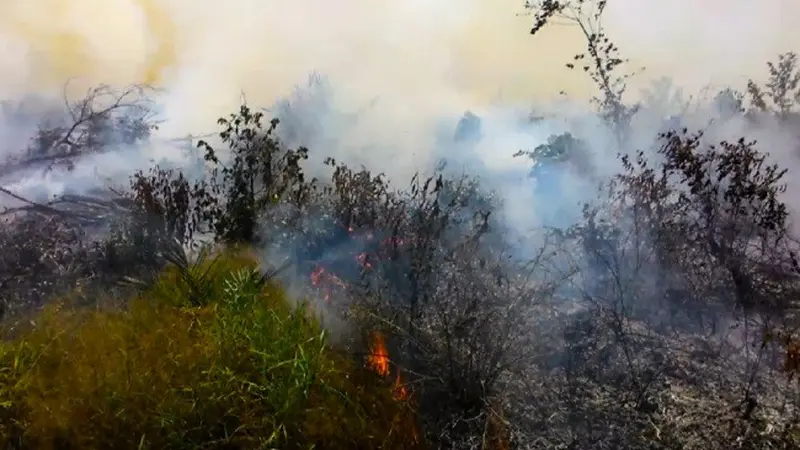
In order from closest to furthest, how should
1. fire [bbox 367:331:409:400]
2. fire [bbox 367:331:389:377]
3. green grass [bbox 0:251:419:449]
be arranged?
green grass [bbox 0:251:419:449]
fire [bbox 367:331:409:400]
fire [bbox 367:331:389:377]

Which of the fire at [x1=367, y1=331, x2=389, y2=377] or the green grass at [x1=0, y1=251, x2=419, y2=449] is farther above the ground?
the fire at [x1=367, y1=331, x2=389, y2=377]

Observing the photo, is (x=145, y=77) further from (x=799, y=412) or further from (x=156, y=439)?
(x=799, y=412)

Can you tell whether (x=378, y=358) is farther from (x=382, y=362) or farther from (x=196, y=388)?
(x=196, y=388)


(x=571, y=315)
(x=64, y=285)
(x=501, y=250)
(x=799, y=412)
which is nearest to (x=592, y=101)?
(x=501, y=250)

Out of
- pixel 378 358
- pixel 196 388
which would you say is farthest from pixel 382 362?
pixel 196 388

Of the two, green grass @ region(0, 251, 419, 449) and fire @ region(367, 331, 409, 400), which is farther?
fire @ region(367, 331, 409, 400)

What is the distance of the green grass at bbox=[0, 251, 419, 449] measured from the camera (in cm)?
354

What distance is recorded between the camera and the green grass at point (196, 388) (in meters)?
3.54

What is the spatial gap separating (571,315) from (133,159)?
190 inches

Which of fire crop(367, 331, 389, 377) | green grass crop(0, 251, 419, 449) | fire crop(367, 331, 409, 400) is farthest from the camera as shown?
fire crop(367, 331, 389, 377)

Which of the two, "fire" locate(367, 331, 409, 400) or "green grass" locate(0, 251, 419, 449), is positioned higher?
"fire" locate(367, 331, 409, 400)

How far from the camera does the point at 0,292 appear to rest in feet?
18.2

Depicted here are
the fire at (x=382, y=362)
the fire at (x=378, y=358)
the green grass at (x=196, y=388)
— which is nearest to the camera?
the green grass at (x=196, y=388)

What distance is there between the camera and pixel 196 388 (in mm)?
3645
